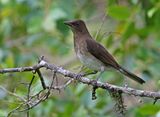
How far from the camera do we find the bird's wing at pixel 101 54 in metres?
5.59

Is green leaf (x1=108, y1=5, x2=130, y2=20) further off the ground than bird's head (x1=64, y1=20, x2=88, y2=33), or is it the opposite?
green leaf (x1=108, y1=5, x2=130, y2=20)

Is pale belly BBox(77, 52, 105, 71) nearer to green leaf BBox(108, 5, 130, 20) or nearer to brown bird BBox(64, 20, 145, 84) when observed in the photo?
brown bird BBox(64, 20, 145, 84)

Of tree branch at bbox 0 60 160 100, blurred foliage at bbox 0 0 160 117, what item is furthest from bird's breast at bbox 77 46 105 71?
Result: tree branch at bbox 0 60 160 100

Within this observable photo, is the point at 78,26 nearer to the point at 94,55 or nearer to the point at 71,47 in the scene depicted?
the point at 94,55

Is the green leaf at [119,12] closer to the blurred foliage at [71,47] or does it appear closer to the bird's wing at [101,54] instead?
the blurred foliage at [71,47]

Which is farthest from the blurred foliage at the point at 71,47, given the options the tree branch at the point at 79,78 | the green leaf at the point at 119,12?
the tree branch at the point at 79,78

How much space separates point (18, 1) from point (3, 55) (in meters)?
0.59

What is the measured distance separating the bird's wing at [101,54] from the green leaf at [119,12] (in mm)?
337

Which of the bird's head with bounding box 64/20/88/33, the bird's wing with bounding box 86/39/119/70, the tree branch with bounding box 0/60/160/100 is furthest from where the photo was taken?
the bird's head with bounding box 64/20/88/33

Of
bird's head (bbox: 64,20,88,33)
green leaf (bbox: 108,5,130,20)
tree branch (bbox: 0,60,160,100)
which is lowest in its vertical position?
tree branch (bbox: 0,60,160,100)

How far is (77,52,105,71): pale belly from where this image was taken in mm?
5375

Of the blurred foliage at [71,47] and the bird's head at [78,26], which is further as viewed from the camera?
the blurred foliage at [71,47]

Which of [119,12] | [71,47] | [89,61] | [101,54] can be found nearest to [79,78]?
[89,61]

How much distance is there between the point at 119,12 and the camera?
5953 mm
